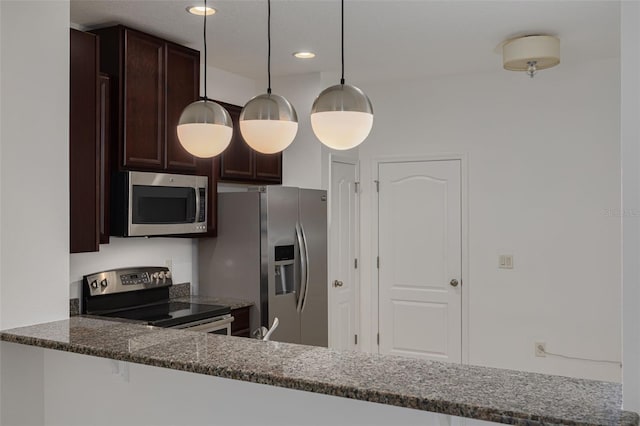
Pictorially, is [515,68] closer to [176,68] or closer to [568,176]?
[568,176]

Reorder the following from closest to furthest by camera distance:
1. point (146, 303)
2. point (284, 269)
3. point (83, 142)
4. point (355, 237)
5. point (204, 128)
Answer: point (204, 128)
point (83, 142)
point (146, 303)
point (284, 269)
point (355, 237)

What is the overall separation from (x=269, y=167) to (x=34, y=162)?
8.40ft

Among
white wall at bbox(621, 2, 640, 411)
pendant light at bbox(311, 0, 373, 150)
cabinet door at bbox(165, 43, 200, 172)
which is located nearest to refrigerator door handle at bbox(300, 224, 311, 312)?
cabinet door at bbox(165, 43, 200, 172)

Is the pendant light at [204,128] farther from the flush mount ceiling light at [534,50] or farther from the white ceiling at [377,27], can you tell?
the flush mount ceiling light at [534,50]

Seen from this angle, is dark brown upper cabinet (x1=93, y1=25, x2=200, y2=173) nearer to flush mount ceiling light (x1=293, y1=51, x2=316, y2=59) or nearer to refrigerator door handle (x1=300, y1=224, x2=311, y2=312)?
flush mount ceiling light (x1=293, y1=51, x2=316, y2=59)

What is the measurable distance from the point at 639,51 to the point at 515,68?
2.65 m

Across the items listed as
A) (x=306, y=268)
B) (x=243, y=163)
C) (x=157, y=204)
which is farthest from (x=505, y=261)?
(x=157, y=204)

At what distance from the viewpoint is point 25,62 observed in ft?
7.76

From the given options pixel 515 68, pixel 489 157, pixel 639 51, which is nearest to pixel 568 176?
pixel 489 157

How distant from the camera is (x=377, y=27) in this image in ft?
11.7

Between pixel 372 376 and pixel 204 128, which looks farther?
pixel 204 128

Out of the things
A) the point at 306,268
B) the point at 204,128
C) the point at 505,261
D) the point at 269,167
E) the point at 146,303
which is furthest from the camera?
the point at 269,167

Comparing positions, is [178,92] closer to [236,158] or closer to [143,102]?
[143,102]

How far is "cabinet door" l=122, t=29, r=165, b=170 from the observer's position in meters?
3.53
